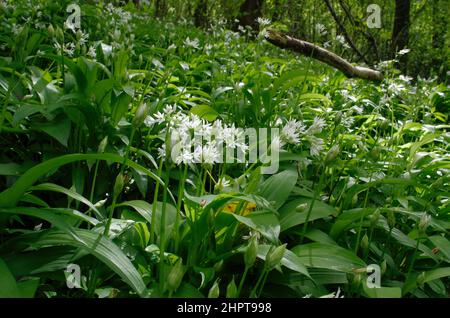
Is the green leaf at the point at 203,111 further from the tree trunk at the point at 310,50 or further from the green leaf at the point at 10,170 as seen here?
the tree trunk at the point at 310,50

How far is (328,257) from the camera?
158 cm

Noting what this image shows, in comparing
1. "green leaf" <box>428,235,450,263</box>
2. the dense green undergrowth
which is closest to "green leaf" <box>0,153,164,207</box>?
the dense green undergrowth

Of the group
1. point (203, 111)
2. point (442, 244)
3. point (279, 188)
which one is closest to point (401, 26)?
point (203, 111)

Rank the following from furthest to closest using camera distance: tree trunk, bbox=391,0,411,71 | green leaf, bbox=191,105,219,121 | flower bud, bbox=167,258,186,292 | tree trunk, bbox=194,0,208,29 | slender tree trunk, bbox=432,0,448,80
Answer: slender tree trunk, bbox=432,0,448,80 → tree trunk, bbox=194,0,208,29 → tree trunk, bbox=391,0,411,71 → green leaf, bbox=191,105,219,121 → flower bud, bbox=167,258,186,292

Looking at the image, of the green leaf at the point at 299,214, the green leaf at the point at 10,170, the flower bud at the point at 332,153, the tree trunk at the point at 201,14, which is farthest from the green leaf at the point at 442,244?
the tree trunk at the point at 201,14

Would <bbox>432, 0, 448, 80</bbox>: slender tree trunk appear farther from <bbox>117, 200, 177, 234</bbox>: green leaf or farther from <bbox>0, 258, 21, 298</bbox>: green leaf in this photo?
<bbox>0, 258, 21, 298</bbox>: green leaf

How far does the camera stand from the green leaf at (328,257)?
153 cm

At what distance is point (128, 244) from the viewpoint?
1.47m

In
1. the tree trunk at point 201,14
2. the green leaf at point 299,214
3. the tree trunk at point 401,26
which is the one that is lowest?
the green leaf at point 299,214

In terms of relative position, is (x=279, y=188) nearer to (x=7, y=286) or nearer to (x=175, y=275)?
(x=175, y=275)

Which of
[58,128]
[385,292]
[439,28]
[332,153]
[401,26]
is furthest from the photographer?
[439,28]

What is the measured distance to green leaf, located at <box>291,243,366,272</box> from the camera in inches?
60.2

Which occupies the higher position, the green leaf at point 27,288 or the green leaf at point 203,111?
the green leaf at point 203,111

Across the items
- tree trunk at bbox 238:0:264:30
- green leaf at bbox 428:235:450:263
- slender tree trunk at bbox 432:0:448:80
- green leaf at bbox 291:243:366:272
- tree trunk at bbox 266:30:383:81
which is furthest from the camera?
slender tree trunk at bbox 432:0:448:80
